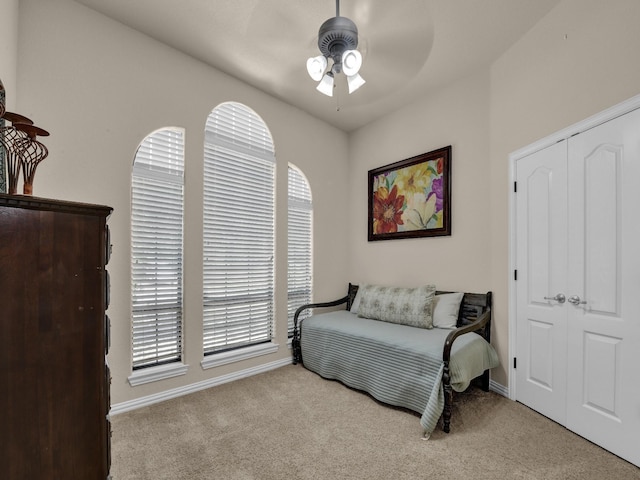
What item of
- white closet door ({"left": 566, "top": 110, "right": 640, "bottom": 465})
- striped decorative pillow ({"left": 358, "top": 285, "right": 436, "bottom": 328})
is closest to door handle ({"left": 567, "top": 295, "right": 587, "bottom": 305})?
white closet door ({"left": 566, "top": 110, "right": 640, "bottom": 465})

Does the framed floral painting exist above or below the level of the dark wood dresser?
above

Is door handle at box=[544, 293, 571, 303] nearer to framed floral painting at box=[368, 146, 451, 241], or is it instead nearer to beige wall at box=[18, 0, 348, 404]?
framed floral painting at box=[368, 146, 451, 241]

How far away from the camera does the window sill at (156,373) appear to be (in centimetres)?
251

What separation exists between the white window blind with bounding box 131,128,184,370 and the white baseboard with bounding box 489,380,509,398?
2.83 metres

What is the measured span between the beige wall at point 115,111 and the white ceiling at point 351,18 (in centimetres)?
19

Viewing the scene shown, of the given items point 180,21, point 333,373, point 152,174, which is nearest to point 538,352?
point 333,373

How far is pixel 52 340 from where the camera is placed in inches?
42.5

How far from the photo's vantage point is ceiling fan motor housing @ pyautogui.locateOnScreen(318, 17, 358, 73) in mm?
2092

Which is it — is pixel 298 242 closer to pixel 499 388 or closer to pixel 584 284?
pixel 499 388

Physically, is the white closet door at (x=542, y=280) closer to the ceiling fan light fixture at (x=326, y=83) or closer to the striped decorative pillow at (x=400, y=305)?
the striped decorative pillow at (x=400, y=305)

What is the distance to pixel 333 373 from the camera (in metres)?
3.10

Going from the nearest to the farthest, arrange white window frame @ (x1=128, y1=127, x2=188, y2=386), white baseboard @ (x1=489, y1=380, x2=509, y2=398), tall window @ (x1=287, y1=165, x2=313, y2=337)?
white window frame @ (x1=128, y1=127, x2=188, y2=386)
white baseboard @ (x1=489, y1=380, x2=509, y2=398)
tall window @ (x1=287, y1=165, x2=313, y2=337)

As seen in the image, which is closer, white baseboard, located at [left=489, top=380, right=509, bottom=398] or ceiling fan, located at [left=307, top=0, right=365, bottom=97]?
ceiling fan, located at [left=307, top=0, right=365, bottom=97]

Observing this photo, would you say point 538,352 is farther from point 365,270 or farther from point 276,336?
point 276,336
